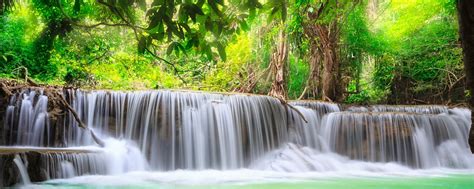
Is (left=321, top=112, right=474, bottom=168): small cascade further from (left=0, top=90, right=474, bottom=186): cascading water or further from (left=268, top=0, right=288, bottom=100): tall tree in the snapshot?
(left=268, top=0, right=288, bottom=100): tall tree

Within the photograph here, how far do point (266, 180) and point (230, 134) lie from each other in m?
2.16

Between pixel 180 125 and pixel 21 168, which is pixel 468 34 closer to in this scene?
pixel 21 168

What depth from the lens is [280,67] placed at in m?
12.4

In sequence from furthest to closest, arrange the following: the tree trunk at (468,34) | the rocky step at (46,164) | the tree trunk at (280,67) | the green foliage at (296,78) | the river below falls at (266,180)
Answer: the green foliage at (296,78) → the tree trunk at (280,67) → the river below falls at (266,180) → the rocky step at (46,164) → the tree trunk at (468,34)

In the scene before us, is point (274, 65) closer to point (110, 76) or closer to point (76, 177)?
point (110, 76)

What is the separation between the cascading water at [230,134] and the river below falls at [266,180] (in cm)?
37

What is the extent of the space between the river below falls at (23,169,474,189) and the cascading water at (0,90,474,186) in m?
0.37

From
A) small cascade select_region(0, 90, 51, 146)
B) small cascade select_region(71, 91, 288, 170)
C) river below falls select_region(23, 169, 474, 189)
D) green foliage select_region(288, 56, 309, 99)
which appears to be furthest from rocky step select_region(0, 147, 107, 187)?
green foliage select_region(288, 56, 309, 99)

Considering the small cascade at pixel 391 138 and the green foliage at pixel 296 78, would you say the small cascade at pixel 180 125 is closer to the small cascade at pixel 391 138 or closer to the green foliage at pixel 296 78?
the small cascade at pixel 391 138

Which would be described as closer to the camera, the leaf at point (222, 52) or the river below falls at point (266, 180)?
the leaf at point (222, 52)

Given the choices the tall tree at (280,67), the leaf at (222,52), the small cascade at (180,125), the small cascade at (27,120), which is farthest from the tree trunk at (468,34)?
the tall tree at (280,67)

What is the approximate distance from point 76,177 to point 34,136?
1.94 m

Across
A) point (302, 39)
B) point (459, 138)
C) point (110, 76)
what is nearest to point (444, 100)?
point (459, 138)

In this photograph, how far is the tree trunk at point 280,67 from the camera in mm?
12180
